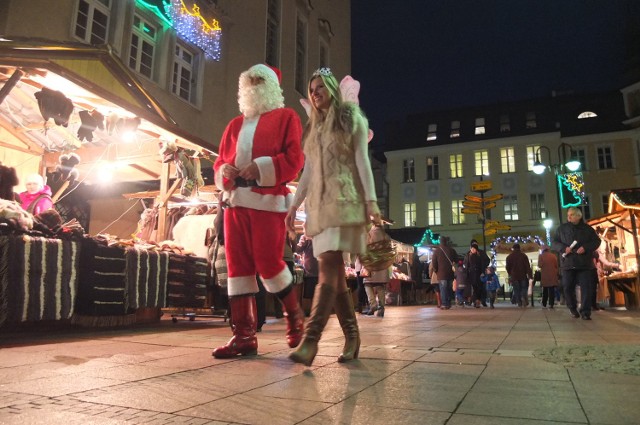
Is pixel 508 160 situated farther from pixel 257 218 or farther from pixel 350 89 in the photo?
pixel 257 218

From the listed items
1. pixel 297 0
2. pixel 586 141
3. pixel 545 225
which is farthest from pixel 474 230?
pixel 297 0

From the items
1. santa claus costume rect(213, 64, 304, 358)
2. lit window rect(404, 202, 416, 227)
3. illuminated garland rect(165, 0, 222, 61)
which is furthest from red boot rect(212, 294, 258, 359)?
lit window rect(404, 202, 416, 227)

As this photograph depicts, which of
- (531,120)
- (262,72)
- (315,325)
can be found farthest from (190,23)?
(531,120)

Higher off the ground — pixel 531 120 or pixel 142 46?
pixel 531 120

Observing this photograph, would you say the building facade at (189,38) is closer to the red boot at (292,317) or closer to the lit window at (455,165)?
the red boot at (292,317)

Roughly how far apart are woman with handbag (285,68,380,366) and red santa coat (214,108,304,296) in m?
0.24

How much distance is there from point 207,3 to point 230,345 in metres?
15.6

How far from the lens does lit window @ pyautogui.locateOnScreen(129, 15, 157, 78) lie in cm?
1416

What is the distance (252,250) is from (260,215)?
29 centimetres

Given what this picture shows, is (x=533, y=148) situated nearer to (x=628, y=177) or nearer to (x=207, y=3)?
(x=628, y=177)

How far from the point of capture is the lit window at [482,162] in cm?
4069

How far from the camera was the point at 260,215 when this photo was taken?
12.3 ft

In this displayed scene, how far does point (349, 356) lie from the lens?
129 inches

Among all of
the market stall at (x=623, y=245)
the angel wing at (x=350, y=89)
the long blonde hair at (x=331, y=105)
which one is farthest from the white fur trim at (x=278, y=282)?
the market stall at (x=623, y=245)
